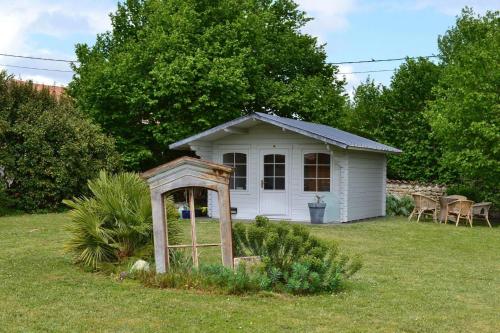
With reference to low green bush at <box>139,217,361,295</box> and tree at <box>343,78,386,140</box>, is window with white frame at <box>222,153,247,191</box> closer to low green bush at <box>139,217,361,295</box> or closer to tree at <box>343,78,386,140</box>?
tree at <box>343,78,386,140</box>

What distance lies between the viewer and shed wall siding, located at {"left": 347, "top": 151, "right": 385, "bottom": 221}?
57.9ft

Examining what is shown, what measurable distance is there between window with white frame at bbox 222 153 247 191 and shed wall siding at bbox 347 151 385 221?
3.06m

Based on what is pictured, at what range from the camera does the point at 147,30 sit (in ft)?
77.4

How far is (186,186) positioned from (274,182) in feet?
32.9

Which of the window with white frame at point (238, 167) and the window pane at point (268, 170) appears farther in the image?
the window with white frame at point (238, 167)

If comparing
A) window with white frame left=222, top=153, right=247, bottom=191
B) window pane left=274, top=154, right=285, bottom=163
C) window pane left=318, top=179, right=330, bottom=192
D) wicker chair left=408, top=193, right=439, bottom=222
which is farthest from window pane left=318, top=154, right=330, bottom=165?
wicker chair left=408, top=193, right=439, bottom=222

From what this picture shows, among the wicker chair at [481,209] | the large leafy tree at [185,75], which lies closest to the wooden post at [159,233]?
the wicker chair at [481,209]

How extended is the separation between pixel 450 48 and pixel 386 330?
111ft

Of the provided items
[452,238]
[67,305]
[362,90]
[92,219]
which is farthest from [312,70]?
[67,305]

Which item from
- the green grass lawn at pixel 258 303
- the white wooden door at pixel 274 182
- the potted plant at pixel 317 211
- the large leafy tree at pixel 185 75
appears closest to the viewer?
the green grass lawn at pixel 258 303

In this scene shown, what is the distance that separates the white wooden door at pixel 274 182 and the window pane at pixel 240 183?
0.55m

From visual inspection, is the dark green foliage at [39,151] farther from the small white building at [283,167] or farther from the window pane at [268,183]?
the window pane at [268,183]

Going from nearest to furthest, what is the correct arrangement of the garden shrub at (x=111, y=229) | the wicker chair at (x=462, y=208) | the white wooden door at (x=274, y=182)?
the garden shrub at (x=111, y=229), the wicker chair at (x=462, y=208), the white wooden door at (x=274, y=182)

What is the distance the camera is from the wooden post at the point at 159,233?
7918 mm
